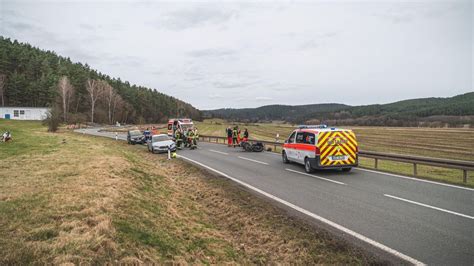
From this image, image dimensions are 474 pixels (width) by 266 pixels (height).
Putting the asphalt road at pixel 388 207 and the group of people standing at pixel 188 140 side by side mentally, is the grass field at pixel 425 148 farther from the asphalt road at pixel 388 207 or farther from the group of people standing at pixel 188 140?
the group of people standing at pixel 188 140

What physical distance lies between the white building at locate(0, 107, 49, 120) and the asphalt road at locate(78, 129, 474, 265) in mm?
75535

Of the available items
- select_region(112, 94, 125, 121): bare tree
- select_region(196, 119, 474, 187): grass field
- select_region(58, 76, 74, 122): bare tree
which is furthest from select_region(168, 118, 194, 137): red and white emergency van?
select_region(112, 94, 125, 121): bare tree

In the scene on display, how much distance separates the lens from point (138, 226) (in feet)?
18.2

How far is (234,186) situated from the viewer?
10188mm

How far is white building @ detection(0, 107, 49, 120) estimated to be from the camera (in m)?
68.8

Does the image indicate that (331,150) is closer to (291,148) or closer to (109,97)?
(291,148)

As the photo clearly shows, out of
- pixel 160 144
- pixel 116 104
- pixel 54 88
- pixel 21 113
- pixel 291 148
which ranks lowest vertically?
pixel 160 144

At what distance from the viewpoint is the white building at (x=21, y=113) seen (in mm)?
68812

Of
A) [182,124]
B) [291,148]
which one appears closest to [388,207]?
[291,148]

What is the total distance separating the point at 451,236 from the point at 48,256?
664 cm

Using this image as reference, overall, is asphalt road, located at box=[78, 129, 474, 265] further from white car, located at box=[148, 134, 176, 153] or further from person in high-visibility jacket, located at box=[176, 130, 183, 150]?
person in high-visibility jacket, located at box=[176, 130, 183, 150]

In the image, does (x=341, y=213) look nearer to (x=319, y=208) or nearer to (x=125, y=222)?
(x=319, y=208)

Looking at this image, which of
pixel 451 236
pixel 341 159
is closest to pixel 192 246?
pixel 451 236

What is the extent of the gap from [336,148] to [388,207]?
5.15 meters
